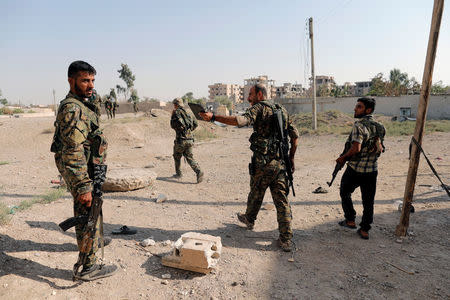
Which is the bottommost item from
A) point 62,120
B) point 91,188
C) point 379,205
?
point 379,205

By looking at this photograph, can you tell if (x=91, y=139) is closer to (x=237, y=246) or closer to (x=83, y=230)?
(x=83, y=230)

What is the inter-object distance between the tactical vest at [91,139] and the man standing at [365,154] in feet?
8.90

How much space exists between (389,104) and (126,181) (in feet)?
96.1

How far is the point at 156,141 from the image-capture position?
13.6 meters

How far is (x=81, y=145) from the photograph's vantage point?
2447mm

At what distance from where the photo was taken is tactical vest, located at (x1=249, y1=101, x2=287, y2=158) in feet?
10.8

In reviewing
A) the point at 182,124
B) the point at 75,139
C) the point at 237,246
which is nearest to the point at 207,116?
the point at 75,139

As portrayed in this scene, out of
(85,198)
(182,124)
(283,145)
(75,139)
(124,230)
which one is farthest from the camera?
(182,124)

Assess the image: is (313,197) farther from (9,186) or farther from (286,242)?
(9,186)

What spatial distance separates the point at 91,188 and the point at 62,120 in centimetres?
62

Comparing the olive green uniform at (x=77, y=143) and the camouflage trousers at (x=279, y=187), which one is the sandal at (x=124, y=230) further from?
the camouflage trousers at (x=279, y=187)

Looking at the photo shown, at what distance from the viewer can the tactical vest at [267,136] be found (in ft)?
10.8

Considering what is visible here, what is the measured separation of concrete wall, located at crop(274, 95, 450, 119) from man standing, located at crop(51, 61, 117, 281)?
2539 cm

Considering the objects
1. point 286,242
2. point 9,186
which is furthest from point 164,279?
point 9,186
